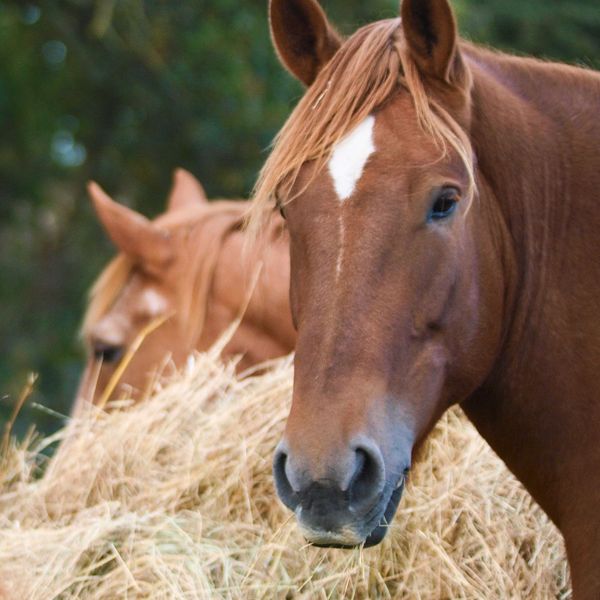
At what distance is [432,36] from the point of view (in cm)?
257

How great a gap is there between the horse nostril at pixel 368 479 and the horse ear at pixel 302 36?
1079 mm

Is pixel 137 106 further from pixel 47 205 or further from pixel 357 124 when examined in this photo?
pixel 357 124

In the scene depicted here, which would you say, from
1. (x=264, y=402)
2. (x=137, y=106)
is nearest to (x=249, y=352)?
(x=264, y=402)

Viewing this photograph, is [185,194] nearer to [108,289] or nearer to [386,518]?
[108,289]

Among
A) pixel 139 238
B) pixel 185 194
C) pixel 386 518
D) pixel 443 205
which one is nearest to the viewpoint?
pixel 386 518

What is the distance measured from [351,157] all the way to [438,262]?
0.30 metres

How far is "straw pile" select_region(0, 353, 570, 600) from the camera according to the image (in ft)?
9.71

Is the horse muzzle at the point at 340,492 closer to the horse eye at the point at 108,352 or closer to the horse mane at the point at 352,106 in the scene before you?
the horse mane at the point at 352,106

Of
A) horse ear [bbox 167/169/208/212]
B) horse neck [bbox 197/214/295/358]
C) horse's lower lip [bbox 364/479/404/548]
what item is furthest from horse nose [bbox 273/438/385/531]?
horse ear [bbox 167/169/208/212]

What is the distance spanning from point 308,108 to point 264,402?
1.30 meters

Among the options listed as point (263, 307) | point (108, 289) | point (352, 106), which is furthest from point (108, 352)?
point (352, 106)

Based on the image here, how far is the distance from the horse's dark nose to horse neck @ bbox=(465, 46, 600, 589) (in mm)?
539

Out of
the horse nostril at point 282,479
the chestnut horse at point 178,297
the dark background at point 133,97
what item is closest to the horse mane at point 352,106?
the horse nostril at point 282,479

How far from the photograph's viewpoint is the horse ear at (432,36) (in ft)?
8.26
